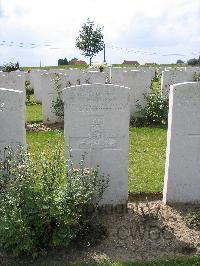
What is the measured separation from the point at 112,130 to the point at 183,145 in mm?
1020

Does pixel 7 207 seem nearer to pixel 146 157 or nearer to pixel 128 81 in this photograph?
pixel 146 157

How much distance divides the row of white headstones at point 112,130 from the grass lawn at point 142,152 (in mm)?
746

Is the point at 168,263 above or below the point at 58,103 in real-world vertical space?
below

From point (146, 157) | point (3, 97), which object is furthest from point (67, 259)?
point (146, 157)

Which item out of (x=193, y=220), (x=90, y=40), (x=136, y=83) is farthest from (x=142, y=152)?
(x=90, y=40)

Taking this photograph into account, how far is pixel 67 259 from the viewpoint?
4.63m

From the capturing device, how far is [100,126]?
5.43 metres

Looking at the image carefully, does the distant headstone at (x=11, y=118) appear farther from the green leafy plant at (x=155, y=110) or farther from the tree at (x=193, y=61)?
the tree at (x=193, y=61)

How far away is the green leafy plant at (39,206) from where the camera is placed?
4.42 metres

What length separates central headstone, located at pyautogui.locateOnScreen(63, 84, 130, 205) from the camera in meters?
5.33

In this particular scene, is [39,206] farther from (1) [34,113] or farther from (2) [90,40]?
(2) [90,40]

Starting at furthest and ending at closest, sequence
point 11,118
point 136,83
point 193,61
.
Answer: point 193,61
point 136,83
point 11,118

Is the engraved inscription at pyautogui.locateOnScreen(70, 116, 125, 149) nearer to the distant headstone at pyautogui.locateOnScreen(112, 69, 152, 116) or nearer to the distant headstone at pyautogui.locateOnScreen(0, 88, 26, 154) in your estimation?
the distant headstone at pyautogui.locateOnScreen(0, 88, 26, 154)

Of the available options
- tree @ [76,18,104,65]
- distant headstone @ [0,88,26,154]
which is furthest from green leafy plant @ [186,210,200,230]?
tree @ [76,18,104,65]
